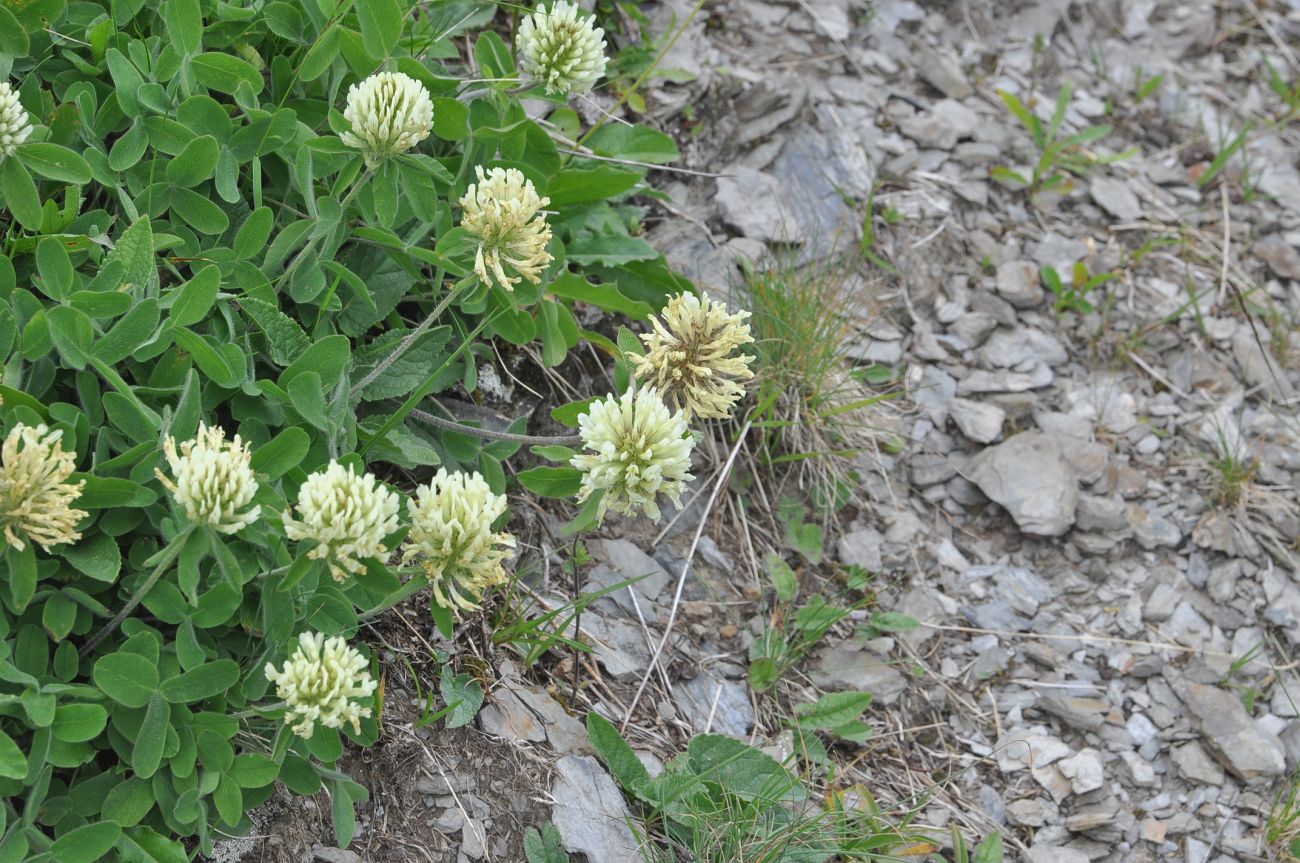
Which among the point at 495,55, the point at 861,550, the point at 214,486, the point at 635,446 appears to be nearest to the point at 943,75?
the point at 861,550

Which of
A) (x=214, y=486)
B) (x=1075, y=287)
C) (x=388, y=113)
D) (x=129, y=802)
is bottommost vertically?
(x=1075, y=287)

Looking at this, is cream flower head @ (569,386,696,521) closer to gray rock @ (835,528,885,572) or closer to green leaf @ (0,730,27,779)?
green leaf @ (0,730,27,779)

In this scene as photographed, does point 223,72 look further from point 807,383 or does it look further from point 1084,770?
point 1084,770

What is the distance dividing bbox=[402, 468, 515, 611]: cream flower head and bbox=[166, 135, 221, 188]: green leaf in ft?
3.79

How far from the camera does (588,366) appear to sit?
159 inches

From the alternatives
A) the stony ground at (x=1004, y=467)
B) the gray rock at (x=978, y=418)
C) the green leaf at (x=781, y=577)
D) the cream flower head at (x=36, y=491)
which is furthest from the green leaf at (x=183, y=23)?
the gray rock at (x=978, y=418)

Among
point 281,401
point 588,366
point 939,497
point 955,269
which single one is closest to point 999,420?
point 939,497

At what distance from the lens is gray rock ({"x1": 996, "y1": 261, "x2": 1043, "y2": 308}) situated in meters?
4.93

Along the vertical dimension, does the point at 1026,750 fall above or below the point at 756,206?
below

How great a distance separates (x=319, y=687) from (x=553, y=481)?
0.76m

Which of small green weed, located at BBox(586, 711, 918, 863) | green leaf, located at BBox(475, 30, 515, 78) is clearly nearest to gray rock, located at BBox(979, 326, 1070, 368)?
small green weed, located at BBox(586, 711, 918, 863)

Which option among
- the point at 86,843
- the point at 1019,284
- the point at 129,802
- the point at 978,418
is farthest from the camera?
the point at 1019,284

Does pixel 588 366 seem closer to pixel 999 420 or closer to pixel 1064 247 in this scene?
pixel 999 420

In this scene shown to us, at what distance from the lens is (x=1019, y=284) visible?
4.95 meters
